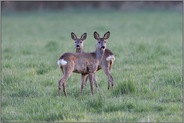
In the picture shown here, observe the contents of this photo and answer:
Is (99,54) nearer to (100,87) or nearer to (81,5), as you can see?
(100,87)

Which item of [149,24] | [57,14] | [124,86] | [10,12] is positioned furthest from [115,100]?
[10,12]

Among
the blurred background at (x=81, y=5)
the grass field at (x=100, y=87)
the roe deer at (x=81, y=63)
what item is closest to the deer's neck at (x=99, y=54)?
the roe deer at (x=81, y=63)

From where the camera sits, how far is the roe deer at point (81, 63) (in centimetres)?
936

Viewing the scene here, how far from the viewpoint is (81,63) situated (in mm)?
9664

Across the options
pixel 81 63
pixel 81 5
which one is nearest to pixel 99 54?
pixel 81 63

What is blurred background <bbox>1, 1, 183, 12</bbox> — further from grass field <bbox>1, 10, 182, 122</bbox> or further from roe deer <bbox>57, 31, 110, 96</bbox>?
roe deer <bbox>57, 31, 110, 96</bbox>

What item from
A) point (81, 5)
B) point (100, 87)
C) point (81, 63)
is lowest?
point (100, 87)

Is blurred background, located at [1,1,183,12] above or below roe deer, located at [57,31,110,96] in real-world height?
above

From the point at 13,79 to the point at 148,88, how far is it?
2891mm

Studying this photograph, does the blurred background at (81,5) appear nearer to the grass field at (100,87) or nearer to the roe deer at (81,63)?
the grass field at (100,87)

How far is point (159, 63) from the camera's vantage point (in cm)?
1272

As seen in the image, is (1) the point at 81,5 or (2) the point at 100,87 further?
(1) the point at 81,5

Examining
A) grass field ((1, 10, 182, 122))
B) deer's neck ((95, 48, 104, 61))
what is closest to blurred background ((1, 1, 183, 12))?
grass field ((1, 10, 182, 122))

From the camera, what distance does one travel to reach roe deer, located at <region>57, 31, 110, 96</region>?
936cm
